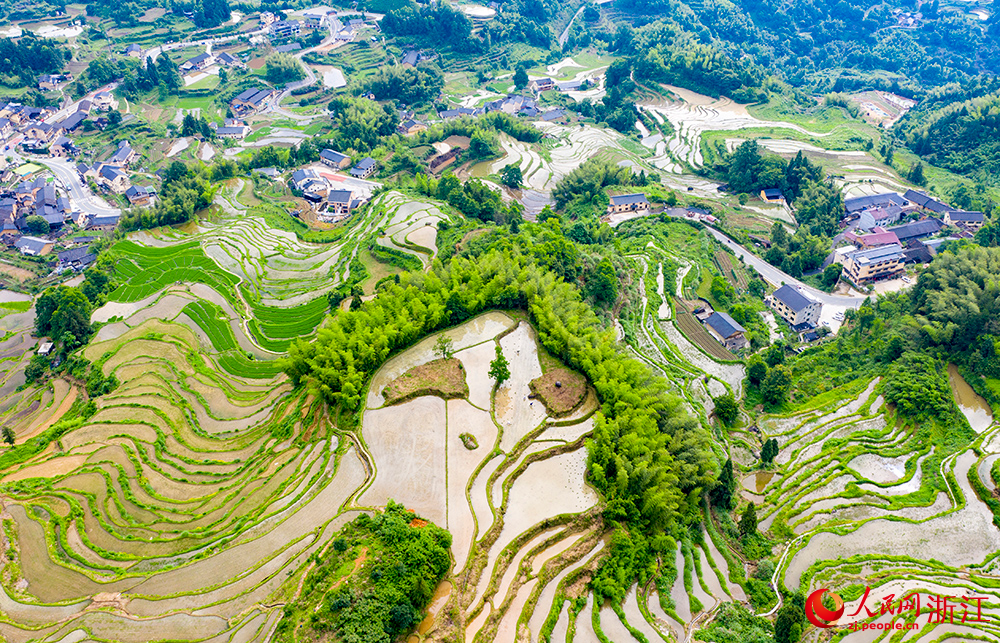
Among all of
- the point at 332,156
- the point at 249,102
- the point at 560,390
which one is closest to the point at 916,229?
the point at 560,390

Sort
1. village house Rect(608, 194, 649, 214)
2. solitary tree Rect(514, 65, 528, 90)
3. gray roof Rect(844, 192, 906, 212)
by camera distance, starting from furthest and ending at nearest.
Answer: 1. solitary tree Rect(514, 65, 528, 90)
2. village house Rect(608, 194, 649, 214)
3. gray roof Rect(844, 192, 906, 212)

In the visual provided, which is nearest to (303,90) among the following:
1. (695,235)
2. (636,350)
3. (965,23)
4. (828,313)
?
(695,235)

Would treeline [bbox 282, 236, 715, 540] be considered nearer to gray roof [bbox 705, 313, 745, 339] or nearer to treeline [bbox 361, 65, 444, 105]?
gray roof [bbox 705, 313, 745, 339]

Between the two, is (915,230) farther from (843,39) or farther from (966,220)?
(843,39)

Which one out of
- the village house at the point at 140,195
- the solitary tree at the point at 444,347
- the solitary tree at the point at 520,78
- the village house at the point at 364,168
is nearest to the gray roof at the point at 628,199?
the village house at the point at 364,168

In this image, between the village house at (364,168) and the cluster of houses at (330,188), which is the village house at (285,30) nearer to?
the cluster of houses at (330,188)

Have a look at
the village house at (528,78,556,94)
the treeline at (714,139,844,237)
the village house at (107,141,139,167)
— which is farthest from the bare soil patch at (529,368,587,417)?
the village house at (528,78,556,94)

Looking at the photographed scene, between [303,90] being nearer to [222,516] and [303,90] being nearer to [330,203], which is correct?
[330,203]
